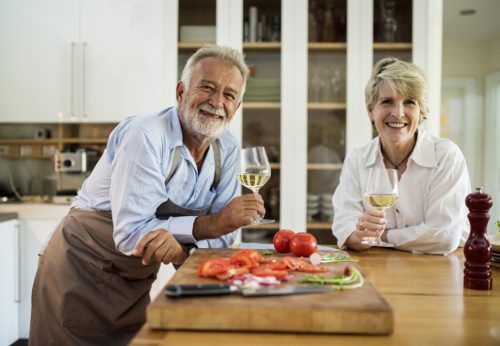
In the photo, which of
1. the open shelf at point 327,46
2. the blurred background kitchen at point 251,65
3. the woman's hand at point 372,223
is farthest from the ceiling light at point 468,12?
the woman's hand at point 372,223

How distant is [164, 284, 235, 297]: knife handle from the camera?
93 cm

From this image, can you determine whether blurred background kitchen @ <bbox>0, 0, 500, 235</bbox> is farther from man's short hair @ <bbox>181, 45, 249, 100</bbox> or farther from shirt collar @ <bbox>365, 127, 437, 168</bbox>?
man's short hair @ <bbox>181, 45, 249, 100</bbox>

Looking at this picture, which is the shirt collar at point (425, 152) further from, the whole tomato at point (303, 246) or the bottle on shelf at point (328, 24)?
the bottle on shelf at point (328, 24)

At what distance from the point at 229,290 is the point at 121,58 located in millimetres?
2649

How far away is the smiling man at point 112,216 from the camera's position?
174 cm

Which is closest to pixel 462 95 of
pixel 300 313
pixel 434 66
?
pixel 434 66

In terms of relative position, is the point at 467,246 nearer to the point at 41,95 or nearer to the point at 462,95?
the point at 41,95

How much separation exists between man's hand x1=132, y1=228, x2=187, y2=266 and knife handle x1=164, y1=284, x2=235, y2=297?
1.69 feet

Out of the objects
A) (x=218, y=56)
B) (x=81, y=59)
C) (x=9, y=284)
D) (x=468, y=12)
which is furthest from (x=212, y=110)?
(x=468, y=12)

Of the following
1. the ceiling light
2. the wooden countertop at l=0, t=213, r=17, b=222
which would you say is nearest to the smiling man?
the wooden countertop at l=0, t=213, r=17, b=222

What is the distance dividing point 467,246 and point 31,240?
8.65 ft

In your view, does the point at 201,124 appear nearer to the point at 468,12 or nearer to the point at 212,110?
the point at 212,110

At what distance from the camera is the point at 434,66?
128 inches

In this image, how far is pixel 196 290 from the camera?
95 cm
